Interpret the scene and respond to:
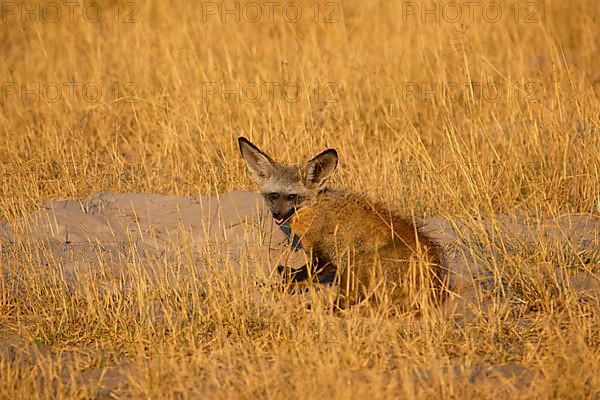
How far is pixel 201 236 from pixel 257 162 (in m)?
0.77

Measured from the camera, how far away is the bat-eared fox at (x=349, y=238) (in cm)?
586

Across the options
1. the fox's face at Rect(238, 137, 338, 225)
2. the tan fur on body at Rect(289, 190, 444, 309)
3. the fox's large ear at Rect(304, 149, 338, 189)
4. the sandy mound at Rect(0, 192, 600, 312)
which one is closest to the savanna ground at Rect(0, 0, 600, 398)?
the sandy mound at Rect(0, 192, 600, 312)

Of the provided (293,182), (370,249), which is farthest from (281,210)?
(370,249)

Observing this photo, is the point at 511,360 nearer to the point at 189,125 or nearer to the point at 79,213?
the point at 79,213

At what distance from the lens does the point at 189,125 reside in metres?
9.51

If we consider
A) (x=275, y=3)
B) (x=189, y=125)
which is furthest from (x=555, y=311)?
(x=275, y=3)

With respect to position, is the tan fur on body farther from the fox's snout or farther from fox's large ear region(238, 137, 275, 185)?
fox's large ear region(238, 137, 275, 185)

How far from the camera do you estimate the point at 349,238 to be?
6.42 metres

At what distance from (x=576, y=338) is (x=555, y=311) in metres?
0.76

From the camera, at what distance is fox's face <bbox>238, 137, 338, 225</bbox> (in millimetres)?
6637

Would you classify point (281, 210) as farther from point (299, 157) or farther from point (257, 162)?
point (299, 157)

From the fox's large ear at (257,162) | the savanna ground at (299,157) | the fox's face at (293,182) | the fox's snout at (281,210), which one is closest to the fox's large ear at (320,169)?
the fox's face at (293,182)

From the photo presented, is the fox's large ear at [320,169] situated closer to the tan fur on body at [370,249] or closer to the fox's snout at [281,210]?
the tan fur on body at [370,249]

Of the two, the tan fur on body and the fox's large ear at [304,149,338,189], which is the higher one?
the fox's large ear at [304,149,338,189]
